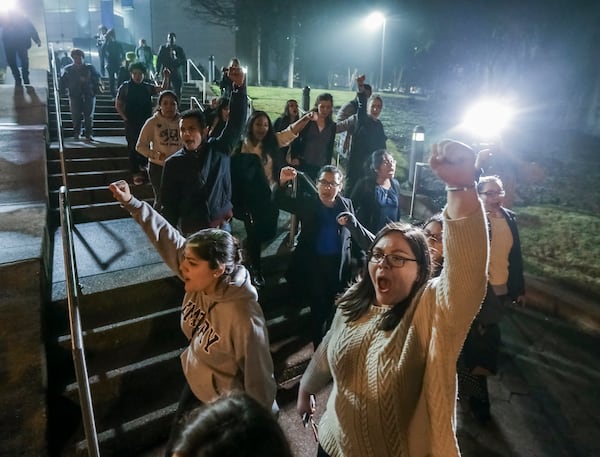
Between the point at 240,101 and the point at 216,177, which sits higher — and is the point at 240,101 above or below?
above

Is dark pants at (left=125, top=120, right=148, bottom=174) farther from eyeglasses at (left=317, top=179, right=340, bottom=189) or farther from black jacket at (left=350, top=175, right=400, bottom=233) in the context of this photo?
eyeglasses at (left=317, top=179, right=340, bottom=189)

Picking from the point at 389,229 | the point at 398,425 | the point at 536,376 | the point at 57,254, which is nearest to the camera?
the point at 398,425

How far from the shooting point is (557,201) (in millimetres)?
8844

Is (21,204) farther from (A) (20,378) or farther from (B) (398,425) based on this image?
(B) (398,425)

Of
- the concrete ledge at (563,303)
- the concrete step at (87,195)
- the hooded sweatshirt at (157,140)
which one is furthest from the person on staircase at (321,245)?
the concrete step at (87,195)

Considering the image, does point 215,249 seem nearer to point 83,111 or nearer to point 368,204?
point 368,204

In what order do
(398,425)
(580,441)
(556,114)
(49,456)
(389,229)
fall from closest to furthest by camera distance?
1. (398,425)
2. (389,229)
3. (49,456)
4. (580,441)
5. (556,114)

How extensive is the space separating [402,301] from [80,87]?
8.60 metres

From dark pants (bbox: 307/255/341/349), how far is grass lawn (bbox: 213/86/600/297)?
4010mm

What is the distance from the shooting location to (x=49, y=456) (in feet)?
8.81

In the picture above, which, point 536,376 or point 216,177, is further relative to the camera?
point 536,376

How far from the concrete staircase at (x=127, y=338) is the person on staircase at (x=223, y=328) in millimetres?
1217

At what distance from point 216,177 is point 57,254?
234 centimetres

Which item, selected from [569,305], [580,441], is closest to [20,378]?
[580,441]
